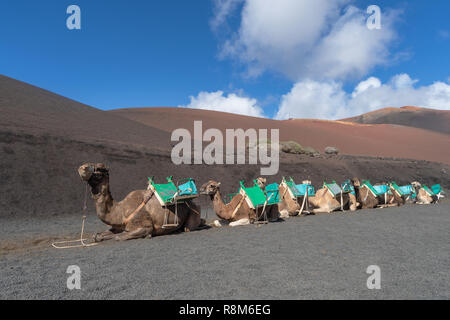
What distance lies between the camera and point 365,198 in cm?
1592

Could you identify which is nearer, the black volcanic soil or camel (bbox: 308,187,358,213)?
the black volcanic soil

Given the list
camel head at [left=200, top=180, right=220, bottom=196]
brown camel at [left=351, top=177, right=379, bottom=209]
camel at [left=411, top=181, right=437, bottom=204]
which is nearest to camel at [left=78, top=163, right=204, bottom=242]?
camel head at [left=200, top=180, right=220, bottom=196]

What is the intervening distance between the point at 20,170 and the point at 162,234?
11.0 meters

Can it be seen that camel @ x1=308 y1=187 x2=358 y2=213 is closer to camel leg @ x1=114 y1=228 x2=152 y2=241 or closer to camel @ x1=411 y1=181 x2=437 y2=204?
camel @ x1=411 y1=181 x2=437 y2=204

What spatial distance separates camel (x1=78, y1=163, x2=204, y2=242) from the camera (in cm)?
730

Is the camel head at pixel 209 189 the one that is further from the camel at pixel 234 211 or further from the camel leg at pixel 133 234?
the camel leg at pixel 133 234

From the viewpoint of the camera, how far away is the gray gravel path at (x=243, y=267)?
4016mm

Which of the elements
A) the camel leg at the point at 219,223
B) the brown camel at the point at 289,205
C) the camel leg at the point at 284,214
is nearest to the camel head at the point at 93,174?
the camel leg at the point at 219,223

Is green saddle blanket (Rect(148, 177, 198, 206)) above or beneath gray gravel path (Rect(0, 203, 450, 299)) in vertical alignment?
above

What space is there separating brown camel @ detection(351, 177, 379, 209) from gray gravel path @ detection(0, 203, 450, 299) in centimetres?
729

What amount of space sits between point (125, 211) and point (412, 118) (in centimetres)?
16028

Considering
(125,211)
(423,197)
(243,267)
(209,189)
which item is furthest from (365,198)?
(125,211)

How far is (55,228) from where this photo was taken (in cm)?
1023
